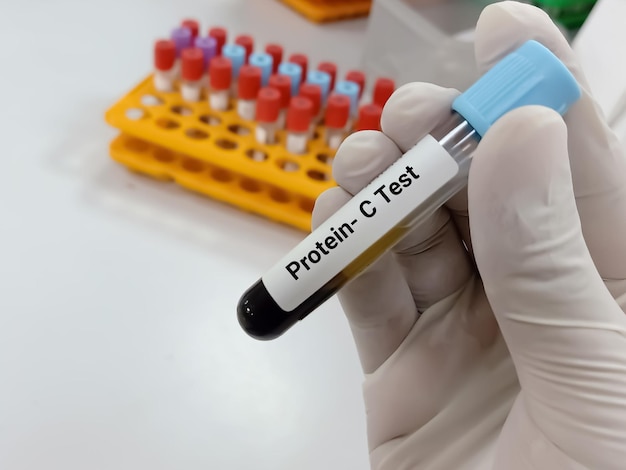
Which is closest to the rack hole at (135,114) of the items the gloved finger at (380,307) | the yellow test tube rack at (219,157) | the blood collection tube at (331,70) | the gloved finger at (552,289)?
the yellow test tube rack at (219,157)

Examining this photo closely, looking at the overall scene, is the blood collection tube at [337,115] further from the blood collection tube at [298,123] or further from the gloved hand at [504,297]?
the gloved hand at [504,297]

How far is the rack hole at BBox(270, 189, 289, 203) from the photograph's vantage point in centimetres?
66

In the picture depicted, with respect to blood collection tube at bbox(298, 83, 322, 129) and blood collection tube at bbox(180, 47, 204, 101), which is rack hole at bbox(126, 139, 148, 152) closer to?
blood collection tube at bbox(180, 47, 204, 101)

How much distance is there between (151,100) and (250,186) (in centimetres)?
17

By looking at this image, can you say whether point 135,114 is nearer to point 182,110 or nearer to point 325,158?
point 182,110

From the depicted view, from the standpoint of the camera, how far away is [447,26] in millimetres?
911

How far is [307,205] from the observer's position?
650mm

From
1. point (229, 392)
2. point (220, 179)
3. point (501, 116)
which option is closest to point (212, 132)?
point (220, 179)

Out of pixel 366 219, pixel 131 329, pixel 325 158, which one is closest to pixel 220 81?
pixel 325 158

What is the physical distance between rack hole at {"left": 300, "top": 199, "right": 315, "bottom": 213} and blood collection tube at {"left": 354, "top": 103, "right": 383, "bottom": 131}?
0.30 feet

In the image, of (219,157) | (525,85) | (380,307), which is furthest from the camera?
(219,157)

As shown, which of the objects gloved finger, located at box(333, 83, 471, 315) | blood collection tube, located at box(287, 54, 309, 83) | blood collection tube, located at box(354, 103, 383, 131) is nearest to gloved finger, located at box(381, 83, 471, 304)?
gloved finger, located at box(333, 83, 471, 315)

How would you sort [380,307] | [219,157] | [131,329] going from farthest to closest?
[219,157] → [131,329] → [380,307]

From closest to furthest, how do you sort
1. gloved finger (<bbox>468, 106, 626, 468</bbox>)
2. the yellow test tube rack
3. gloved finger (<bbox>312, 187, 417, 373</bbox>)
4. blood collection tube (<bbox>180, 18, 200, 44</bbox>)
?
gloved finger (<bbox>468, 106, 626, 468</bbox>)
gloved finger (<bbox>312, 187, 417, 373</bbox>)
the yellow test tube rack
blood collection tube (<bbox>180, 18, 200, 44</bbox>)
